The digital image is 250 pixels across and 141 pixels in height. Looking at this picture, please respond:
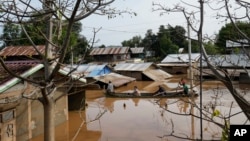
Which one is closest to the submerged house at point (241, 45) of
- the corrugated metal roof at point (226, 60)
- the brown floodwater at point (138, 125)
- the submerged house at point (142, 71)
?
the corrugated metal roof at point (226, 60)

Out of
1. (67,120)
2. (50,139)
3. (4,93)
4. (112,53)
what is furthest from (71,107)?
(112,53)

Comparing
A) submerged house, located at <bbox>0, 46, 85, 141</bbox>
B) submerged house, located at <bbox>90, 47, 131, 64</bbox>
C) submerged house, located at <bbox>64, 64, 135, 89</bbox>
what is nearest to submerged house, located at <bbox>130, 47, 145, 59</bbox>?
submerged house, located at <bbox>90, 47, 131, 64</bbox>

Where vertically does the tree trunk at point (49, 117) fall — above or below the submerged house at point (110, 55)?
below

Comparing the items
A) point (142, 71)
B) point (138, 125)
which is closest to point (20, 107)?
point (138, 125)

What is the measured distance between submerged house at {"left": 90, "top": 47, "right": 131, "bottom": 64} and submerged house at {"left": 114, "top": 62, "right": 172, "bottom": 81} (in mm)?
13316

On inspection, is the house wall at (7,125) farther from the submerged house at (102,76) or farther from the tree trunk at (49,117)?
the submerged house at (102,76)

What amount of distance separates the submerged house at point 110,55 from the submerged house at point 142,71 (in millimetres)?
13316

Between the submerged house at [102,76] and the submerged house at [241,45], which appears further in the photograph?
the submerged house at [102,76]

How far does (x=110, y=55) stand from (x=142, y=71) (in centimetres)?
1673

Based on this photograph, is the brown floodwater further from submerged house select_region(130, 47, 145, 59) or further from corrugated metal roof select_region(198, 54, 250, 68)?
submerged house select_region(130, 47, 145, 59)

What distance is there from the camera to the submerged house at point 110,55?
44062mm

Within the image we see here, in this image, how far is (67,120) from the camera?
1280 cm

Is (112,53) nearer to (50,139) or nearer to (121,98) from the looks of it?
(121,98)

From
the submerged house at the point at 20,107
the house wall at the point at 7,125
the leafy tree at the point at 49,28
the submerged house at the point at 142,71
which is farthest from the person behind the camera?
the submerged house at the point at 142,71
